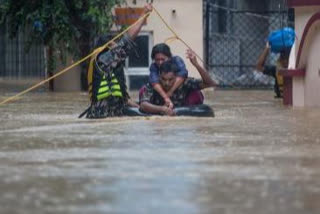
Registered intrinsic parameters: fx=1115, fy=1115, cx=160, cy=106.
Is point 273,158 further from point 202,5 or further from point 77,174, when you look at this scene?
point 202,5

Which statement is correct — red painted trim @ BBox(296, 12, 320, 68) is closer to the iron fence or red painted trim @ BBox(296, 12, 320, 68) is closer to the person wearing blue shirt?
the person wearing blue shirt

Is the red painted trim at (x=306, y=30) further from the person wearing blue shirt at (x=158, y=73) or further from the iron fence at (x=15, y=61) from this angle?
the iron fence at (x=15, y=61)

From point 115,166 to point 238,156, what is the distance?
1268 mm

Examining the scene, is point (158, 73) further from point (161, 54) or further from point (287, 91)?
point (287, 91)

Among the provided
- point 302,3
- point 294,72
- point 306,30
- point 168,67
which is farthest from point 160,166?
point 294,72

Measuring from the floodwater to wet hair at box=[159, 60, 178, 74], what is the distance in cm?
67

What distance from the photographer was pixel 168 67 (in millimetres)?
14664

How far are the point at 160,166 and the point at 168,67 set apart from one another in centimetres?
621

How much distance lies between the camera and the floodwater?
6703mm

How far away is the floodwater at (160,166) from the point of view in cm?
670

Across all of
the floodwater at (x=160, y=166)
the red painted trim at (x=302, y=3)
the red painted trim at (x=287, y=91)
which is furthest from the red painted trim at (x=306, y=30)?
the floodwater at (x=160, y=166)

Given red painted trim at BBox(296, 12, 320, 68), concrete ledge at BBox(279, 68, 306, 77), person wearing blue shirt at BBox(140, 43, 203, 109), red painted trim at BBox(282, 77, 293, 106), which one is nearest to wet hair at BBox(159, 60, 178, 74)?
person wearing blue shirt at BBox(140, 43, 203, 109)

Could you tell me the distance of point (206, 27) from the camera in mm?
30109

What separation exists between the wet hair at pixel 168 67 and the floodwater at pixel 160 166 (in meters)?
0.67
